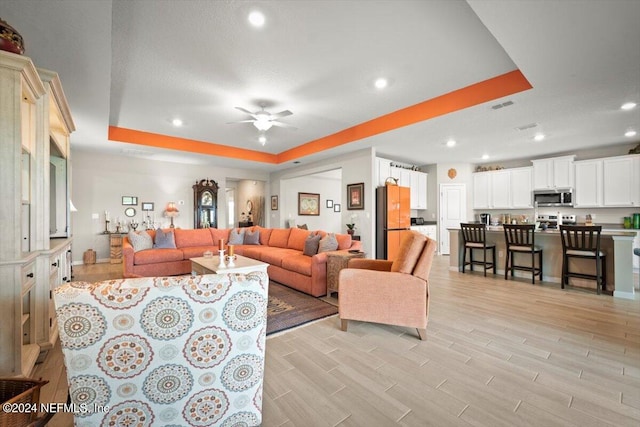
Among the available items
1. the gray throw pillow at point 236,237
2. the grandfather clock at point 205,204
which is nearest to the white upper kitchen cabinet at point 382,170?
the gray throw pillow at point 236,237

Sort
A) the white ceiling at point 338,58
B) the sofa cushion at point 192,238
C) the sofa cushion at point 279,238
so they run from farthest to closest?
1. the sofa cushion at point 192,238
2. the sofa cushion at point 279,238
3. the white ceiling at point 338,58

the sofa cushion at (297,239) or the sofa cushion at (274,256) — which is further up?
the sofa cushion at (297,239)

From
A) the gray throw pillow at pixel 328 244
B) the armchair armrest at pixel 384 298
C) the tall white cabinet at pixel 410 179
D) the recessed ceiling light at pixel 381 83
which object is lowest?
the armchair armrest at pixel 384 298

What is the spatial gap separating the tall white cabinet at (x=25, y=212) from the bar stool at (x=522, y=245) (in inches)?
236

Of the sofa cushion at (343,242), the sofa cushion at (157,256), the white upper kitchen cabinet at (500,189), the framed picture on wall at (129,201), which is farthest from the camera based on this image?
the white upper kitchen cabinet at (500,189)

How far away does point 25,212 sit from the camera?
2174 mm

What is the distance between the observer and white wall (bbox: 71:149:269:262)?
638 centimetres

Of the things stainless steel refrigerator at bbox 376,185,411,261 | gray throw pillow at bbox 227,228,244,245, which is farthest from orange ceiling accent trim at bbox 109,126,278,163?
stainless steel refrigerator at bbox 376,185,411,261

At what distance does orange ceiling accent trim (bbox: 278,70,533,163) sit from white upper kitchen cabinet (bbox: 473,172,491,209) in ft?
14.8

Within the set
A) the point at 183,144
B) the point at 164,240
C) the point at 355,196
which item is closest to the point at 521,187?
the point at 355,196

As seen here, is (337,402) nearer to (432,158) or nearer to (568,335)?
(568,335)

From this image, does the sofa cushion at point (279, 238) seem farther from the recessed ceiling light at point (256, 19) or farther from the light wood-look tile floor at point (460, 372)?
the recessed ceiling light at point (256, 19)

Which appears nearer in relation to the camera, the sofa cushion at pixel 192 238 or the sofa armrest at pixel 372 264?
the sofa armrest at pixel 372 264

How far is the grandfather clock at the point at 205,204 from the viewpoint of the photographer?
300 inches
